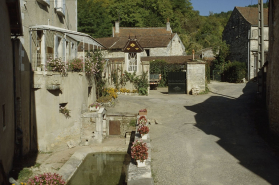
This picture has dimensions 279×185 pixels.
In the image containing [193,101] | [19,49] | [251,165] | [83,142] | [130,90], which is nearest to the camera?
[251,165]

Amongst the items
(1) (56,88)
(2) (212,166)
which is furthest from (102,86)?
(2) (212,166)

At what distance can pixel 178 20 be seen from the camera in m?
54.7

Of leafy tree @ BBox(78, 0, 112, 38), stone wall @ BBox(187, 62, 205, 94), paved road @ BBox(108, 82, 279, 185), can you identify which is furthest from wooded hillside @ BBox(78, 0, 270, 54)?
paved road @ BBox(108, 82, 279, 185)

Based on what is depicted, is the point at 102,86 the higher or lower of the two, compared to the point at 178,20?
lower

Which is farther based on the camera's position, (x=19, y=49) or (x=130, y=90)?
(x=130, y=90)

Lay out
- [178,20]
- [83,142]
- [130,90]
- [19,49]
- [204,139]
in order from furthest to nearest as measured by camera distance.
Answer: [178,20] → [130,90] → [83,142] → [204,139] → [19,49]

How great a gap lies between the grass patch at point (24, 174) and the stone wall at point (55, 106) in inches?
94.6

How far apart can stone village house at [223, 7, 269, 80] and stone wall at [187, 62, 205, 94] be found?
9.82m

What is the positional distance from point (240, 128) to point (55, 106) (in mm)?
7982

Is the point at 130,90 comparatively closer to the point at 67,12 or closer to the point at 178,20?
the point at 67,12

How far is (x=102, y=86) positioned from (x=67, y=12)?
481 cm

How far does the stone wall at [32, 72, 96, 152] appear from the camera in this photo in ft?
38.2

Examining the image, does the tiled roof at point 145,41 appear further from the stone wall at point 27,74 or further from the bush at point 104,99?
the stone wall at point 27,74

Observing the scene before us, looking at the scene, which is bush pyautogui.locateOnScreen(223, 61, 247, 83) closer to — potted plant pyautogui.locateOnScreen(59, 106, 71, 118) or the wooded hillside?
the wooded hillside
